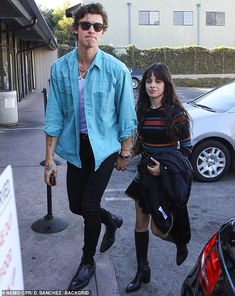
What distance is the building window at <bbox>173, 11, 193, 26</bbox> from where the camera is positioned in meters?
39.9

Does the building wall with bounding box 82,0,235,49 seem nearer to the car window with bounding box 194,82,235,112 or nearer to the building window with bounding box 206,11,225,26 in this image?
the building window with bounding box 206,11,225,26

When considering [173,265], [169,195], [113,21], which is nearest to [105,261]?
[173,265]

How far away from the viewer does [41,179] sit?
6555 millimetres

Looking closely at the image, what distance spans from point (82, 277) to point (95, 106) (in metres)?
1.28

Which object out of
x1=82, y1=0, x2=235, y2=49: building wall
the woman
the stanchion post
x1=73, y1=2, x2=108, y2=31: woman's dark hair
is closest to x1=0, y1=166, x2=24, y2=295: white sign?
the woman

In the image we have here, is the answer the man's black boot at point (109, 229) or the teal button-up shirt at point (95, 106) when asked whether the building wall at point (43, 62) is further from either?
the teal button-up shirt at point (95, 106)

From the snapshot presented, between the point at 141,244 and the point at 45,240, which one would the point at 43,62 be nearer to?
the point at 45,240

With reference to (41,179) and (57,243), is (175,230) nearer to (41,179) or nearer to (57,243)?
(57,243)

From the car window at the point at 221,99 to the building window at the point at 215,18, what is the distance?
35.1 meters

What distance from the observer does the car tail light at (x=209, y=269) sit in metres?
1.98

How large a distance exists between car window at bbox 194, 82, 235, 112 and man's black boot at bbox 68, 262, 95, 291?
13.0 feet

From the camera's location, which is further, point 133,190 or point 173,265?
point 173,265

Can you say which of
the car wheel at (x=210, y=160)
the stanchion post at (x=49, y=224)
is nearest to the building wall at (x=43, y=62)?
the car wheel at (x=210, y=160)

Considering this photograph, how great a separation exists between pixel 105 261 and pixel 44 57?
24059 mm
